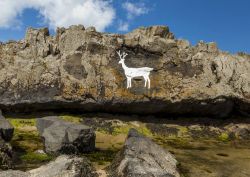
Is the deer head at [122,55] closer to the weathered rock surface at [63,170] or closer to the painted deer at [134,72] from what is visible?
the painted deer at [134,72]

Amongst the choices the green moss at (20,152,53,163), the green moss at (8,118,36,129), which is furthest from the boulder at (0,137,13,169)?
the green moss at (8,118,36,129)

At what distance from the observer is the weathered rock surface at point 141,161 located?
71.1 ft

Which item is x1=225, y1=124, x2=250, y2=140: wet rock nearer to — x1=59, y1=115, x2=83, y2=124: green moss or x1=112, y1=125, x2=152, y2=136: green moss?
x1=112, y1=125, x2=152, y2=136: green moss

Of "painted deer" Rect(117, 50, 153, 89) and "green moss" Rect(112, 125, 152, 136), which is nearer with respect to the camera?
"green moss" Rect(112, 125, 152, 136)

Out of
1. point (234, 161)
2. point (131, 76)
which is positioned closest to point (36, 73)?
point (131, 76)

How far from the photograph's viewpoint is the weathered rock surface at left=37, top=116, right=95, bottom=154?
29.7 m

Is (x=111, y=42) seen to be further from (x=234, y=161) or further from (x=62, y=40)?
(x=234, y=161)

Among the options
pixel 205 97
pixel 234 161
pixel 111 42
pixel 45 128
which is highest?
pixel 111 42

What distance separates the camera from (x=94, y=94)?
42.5 m

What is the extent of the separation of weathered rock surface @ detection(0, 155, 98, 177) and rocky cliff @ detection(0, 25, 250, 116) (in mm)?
21022

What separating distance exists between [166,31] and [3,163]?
98.4 ft

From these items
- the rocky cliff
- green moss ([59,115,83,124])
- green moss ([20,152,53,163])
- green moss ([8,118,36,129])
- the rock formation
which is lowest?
green moss ([20,152,53,163])

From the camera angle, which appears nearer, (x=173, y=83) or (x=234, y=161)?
(x=234, y=161)

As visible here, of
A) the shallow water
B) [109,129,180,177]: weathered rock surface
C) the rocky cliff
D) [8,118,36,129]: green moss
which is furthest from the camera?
the rocky cliff
